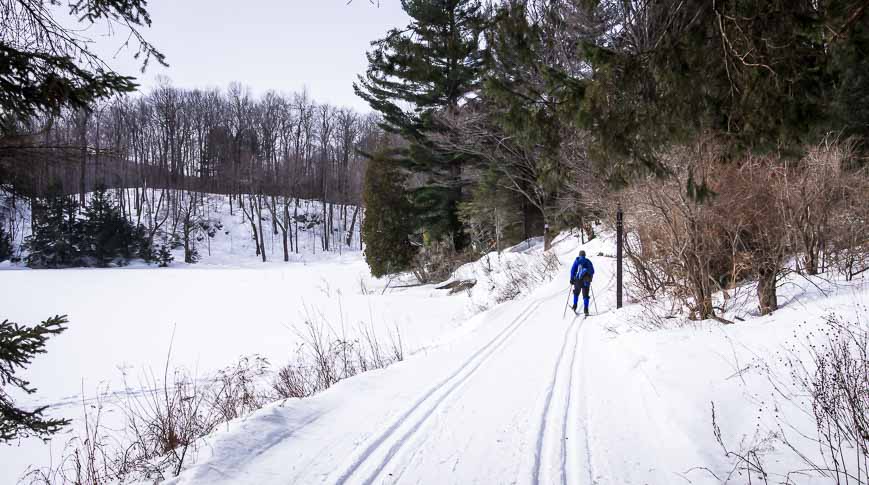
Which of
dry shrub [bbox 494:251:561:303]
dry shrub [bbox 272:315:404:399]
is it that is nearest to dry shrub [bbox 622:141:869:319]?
dry shrub [bbox 272:315:404:399]

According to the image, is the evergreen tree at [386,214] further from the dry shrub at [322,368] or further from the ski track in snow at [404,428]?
the ski track in snow at [404,428]

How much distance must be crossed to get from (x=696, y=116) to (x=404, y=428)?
14.8 ft

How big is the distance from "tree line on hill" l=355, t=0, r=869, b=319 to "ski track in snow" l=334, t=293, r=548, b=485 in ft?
10.2

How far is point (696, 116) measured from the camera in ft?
14.6

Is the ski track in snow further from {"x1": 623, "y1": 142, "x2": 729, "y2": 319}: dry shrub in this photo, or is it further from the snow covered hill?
{"x1": 623, "y1": 142, "x2": 729, "y2": 319}: dry shrub

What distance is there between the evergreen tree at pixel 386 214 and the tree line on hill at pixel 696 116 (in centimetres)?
1097

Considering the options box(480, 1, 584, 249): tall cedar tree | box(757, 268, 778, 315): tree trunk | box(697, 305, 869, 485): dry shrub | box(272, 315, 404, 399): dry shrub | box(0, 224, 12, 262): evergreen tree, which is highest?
box(480, 1, 584, 249): tall cedar tree

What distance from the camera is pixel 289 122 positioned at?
60.8 metres

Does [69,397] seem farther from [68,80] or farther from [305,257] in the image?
[305,257]

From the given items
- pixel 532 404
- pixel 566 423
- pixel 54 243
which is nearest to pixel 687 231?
pixel 532 404

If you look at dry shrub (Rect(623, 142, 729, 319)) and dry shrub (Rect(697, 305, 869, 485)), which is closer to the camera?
dry shrub (Rect(697, 305, 869, 485))

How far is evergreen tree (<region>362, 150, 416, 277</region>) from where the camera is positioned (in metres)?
26.0

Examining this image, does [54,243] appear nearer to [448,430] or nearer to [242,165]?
[242,165]

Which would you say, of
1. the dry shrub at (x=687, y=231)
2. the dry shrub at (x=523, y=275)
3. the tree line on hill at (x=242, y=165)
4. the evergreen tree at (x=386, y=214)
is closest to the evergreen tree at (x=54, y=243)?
the tree line on hill at (x=242, y=165)
